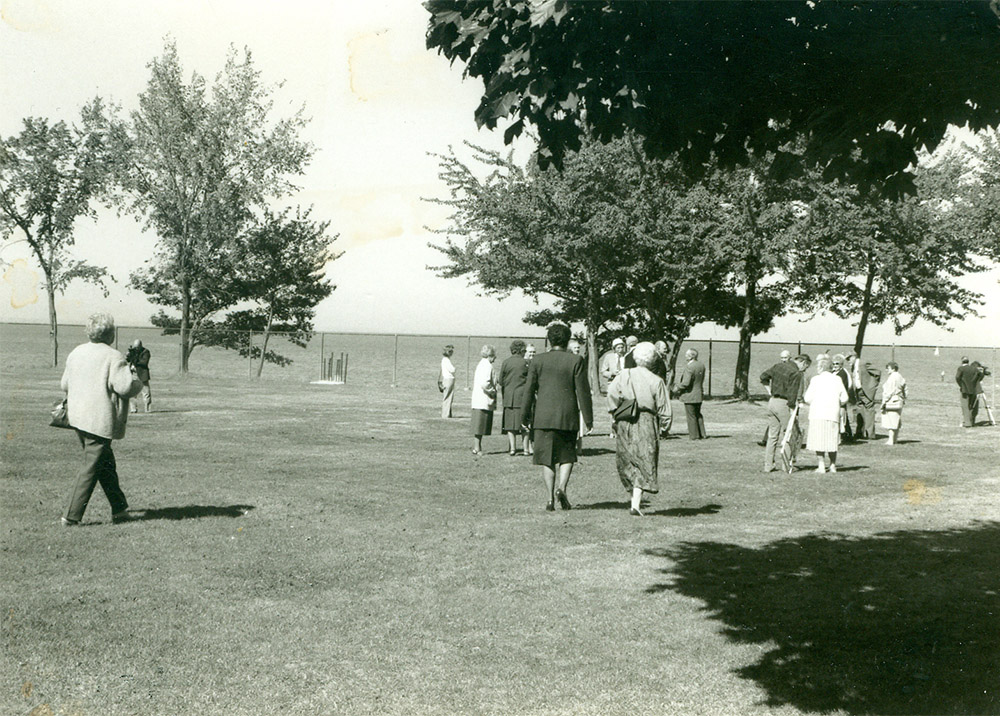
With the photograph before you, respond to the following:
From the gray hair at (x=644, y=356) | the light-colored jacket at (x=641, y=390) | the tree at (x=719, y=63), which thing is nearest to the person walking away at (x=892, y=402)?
the gray hair at (x=644, y=356)

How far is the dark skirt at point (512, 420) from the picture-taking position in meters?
13.7

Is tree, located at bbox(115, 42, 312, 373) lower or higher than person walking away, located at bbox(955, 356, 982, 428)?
higher

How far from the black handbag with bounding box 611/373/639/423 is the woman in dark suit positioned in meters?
0.31

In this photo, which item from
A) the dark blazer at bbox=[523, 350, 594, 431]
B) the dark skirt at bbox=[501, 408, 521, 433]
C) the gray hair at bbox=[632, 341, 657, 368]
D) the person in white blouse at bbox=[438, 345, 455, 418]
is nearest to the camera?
the dark blazer at bbox=[523, 350, 594, 431]

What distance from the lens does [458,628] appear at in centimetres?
549

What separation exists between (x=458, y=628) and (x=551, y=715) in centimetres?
132

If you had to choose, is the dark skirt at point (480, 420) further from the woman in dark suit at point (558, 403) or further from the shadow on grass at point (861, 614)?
the shadow on grass at point (861, 614)

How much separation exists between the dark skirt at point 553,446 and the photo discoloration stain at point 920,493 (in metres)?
4.45

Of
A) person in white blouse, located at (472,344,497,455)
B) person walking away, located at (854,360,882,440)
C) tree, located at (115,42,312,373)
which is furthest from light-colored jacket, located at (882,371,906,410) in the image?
tree, located at (115,42,312,373)

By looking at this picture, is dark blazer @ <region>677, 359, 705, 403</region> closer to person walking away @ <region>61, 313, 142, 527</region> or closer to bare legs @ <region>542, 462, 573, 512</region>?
bare legs @ <region>542, 462, 573, 512</region>

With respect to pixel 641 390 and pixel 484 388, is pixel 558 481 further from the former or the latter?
pixel 484 388

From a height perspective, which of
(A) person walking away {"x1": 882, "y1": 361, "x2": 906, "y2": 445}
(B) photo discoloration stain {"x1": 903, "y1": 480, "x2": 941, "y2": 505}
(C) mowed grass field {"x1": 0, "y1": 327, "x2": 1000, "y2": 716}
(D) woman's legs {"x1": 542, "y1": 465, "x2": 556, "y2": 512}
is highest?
(A) person walking away {"x1": 882, "y1": 361, "x2": 906, "y2": 445}

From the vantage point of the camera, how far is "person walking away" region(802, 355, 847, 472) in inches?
523

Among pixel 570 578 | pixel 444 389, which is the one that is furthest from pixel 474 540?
pixel 444 389
